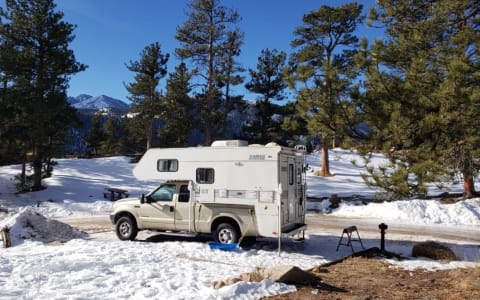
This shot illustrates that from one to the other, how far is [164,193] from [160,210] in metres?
0.52

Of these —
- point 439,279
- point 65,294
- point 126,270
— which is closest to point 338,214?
point 439,279

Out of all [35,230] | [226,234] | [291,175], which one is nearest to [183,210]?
[226,234]

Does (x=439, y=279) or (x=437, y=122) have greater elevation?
(x=437, y=122)

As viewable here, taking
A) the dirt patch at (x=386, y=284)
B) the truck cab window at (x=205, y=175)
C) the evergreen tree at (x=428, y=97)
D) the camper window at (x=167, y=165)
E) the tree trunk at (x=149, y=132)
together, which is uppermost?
the tree trunk at (x=149, y=132)

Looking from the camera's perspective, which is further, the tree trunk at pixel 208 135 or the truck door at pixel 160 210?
the tree trunk at pixel 208 135

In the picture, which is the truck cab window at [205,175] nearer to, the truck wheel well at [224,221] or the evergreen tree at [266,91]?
the truck wheel well at [224,221]

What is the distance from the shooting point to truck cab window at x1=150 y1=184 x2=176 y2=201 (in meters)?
12.9

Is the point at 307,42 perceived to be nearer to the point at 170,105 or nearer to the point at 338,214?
the point at 170,105

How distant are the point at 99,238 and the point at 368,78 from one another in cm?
982

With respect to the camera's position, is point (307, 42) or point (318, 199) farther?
point (307, 42)

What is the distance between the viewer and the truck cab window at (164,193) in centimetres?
1295

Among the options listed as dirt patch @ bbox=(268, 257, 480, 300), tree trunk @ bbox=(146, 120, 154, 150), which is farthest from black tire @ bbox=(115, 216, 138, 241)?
tree trunk @ bbox=(146, 120, 154, 150)

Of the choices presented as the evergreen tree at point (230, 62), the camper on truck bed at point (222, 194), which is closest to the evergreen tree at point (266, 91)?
the evergreen tree at point (230, 62)

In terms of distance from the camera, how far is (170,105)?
104ft
